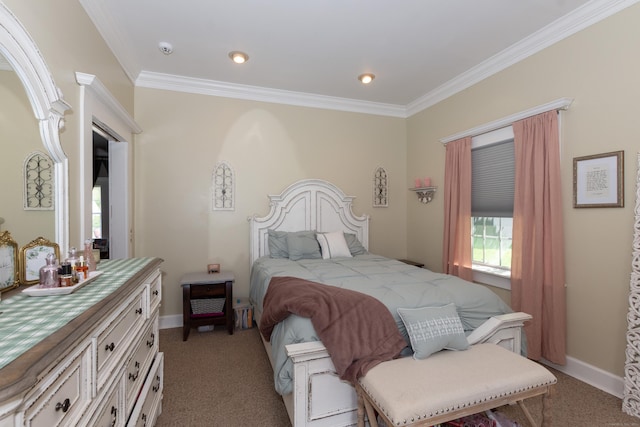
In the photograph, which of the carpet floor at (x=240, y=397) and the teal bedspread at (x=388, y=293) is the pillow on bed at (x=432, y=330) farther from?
the carpet floor at (x=240, y=397)

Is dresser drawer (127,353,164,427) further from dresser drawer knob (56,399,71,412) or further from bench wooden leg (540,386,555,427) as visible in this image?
bench wooden leg (540,386,555,427)

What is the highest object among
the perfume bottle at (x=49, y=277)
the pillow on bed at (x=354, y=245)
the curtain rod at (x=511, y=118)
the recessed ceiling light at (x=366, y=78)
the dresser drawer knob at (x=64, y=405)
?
the recessed ceiling light at (x=366, y=78)

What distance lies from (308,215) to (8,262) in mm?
2883

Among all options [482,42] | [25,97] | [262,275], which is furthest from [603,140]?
[25,97]

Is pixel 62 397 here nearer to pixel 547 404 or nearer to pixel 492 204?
pixel 547 404

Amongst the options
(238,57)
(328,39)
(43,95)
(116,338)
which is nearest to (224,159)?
(238,57)

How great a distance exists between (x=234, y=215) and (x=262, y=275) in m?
1.03

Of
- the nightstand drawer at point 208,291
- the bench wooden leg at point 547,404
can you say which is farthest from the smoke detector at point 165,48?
the bench wooden leg at point 547,404

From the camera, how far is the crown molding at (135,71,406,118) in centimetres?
332

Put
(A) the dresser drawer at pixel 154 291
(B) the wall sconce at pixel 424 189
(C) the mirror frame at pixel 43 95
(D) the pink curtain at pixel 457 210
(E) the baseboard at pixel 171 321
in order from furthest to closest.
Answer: (B) the wall sconce at pixel 424 189, (E) the baseboard at pixel 171 321, (D) the pink curtain at pixel 457 210, (A) the dresser drawer at pixel 154 291, (C) the mirror frame at pixel 43 95

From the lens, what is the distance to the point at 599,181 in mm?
2193

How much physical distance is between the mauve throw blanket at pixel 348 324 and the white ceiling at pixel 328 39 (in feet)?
6.82

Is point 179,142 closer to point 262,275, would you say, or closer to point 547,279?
point 262,275

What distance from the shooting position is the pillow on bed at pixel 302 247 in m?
3.36
